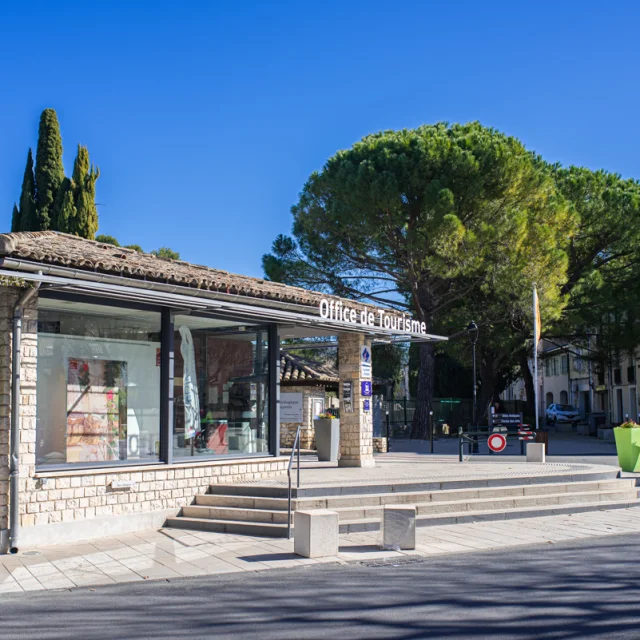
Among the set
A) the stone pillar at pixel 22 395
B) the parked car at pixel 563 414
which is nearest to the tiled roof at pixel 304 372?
the stone pillar at pixel 22 395

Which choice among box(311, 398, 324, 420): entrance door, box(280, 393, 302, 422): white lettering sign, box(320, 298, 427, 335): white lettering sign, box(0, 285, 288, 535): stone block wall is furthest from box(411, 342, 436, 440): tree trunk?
box(0, 285, 288, 535): stone block wall

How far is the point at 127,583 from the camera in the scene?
7.87 meters

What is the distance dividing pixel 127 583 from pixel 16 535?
7.77ft

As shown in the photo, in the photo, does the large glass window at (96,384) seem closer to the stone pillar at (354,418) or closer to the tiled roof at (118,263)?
the tiled roof at (118,263)

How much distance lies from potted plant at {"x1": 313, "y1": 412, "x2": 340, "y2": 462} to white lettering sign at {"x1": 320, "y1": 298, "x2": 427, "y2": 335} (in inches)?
97.7

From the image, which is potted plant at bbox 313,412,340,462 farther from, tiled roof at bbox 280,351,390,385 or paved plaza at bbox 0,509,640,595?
tiled roof at bbox 280,351,390,385

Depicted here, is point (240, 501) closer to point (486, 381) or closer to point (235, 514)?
point (235, 514)

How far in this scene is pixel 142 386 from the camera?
11.7 metres

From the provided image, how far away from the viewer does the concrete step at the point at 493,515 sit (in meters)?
10.8

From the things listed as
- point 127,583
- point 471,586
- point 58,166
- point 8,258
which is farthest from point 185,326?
point 58,166

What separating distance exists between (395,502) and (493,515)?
1518 millimetres

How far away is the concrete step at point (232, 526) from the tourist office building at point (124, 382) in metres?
0.28

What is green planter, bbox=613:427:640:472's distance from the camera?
1614 cm

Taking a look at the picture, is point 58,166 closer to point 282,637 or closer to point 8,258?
point 8,258
